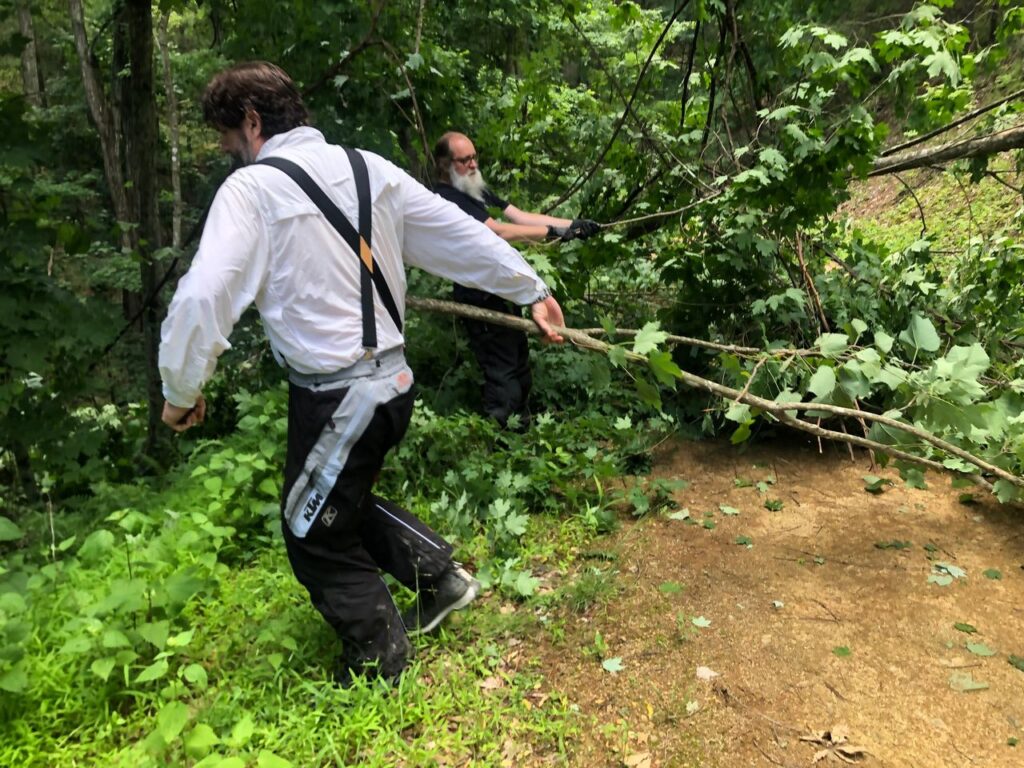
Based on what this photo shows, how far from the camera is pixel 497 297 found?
431 centimetres

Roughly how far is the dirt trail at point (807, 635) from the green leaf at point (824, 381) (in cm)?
95

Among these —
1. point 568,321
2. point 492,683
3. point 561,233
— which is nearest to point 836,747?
point 492,683

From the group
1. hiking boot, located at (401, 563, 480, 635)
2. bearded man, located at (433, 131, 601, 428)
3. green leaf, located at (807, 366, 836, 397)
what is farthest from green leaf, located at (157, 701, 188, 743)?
bearded man, located at (433, 131, 601, 428)

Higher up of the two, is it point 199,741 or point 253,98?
point 253,98

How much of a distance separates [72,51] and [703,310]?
908cm

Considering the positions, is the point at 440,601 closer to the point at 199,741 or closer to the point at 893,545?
the point at 199,741

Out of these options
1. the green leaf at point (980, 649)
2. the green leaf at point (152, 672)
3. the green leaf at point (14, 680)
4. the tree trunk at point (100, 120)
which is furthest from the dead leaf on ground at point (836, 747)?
the tree trunk at point (100, 120)

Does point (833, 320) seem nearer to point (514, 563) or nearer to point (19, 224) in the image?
point (514, 563)

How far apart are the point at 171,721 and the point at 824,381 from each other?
2381 millimetres

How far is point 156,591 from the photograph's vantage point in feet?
8.16

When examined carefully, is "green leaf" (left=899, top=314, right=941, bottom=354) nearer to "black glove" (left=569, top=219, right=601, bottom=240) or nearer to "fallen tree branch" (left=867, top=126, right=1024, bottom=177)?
"fallen tree branch" (left=867, top=126, right=1024, bottom=177)

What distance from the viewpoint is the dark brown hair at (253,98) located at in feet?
6.39

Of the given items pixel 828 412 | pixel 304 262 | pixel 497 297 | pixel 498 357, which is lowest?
pixel 498 357

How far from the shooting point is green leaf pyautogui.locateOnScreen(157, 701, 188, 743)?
5.88 ft
